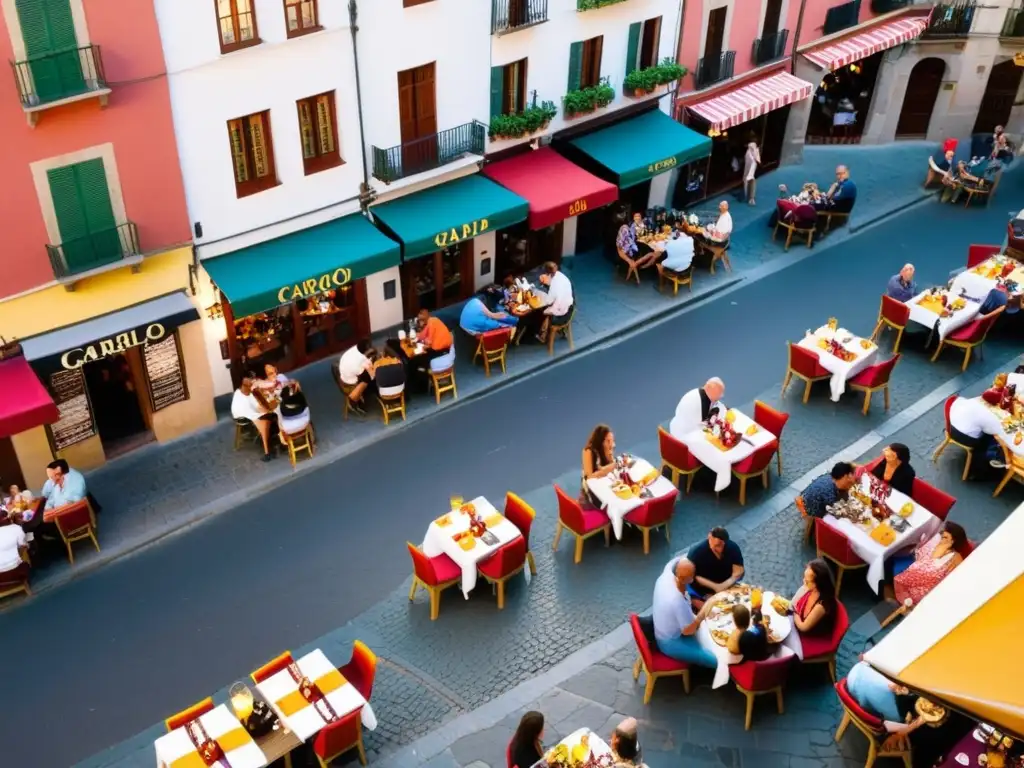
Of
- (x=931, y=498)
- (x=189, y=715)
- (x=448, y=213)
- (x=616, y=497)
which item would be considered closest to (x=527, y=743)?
(x=189, y=715)

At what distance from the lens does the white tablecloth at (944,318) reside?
20.0 meters

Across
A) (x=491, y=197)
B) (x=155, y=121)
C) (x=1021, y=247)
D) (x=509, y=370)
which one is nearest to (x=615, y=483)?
(x=509, y=370)

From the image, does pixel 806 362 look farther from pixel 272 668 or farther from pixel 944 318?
pixel 272 668

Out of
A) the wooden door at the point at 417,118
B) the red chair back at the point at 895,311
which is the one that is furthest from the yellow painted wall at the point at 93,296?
the red chair back at the point at 895,311

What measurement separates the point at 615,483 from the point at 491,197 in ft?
22.5

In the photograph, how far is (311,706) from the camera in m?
12.9

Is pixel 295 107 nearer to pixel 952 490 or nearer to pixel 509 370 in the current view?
pixel 509 370

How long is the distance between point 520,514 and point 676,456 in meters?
2.90

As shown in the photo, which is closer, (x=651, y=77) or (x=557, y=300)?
(x=557, y=300)

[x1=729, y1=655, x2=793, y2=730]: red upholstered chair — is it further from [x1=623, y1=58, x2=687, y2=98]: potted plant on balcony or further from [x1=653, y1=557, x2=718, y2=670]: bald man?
[x1=623, y1=58, x2=687, y2=98]: potted plant on balcony

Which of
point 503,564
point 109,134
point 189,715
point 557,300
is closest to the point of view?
point 189,715

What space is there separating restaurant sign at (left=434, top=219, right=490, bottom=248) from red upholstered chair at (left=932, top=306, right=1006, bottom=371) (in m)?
8.48

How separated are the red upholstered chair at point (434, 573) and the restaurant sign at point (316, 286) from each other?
5.07 meters

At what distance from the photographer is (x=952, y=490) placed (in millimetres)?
17375
